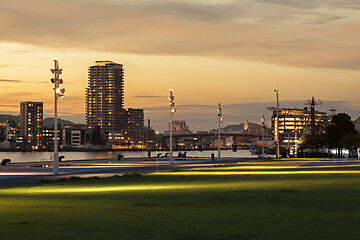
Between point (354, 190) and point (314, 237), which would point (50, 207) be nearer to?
point (314, 237)

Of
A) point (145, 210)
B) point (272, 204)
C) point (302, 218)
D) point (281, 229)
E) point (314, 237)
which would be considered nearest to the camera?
point (314, 237)

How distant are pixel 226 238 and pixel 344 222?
11.4ft

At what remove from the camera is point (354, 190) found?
26812 mm

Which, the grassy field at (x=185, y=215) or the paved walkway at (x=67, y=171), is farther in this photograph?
the paved walkway at (x=67, y=171)

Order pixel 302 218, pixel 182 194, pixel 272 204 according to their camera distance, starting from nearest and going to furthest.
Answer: pixel 302 218 → pixel 272 204 → pixel 182 194

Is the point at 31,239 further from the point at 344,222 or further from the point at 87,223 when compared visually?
the point at 344,222

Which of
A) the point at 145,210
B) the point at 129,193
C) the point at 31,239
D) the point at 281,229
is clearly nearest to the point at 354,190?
the point at 129,193

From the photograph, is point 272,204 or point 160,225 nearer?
point 160,225

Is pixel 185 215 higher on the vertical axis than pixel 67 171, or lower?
lower

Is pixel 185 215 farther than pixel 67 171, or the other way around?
pixel 67 171

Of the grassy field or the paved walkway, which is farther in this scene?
the paved walkway

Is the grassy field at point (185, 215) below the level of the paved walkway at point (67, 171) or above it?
below

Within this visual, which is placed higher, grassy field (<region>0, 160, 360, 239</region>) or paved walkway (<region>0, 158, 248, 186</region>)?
paved walkway (<region>0, 158, 248, 186</region>)

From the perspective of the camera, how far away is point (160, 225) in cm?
1574
